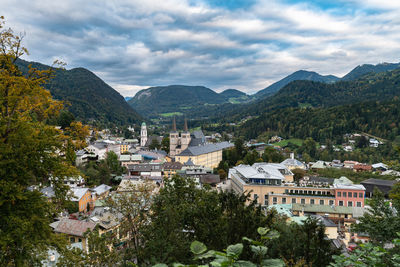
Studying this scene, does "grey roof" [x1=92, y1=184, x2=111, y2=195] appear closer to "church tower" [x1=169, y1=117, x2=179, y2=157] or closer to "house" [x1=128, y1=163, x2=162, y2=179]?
"house" [x1=128, y1=163, x2=162, y2=179]

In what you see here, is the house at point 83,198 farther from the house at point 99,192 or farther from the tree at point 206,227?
the tree at point 206,227

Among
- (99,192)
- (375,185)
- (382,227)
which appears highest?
(382,227)

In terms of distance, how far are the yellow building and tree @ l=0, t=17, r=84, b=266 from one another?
215ft

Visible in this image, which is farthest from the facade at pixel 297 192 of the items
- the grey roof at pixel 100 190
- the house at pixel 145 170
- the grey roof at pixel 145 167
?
the grey roof at pixel 145 167

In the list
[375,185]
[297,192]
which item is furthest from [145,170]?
[375,185]

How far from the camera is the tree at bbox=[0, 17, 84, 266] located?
8.85 m

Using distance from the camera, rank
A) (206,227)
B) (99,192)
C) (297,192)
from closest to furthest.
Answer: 1. (206,227)
2. (297,192)
3. (99,192)

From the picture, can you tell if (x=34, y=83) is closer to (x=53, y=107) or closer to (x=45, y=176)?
(x=53, y=107)

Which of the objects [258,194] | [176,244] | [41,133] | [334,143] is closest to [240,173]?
[258,194]

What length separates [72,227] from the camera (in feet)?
97.9

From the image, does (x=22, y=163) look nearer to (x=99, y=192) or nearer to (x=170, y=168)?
(x=99, y=192)

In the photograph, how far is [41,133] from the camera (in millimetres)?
10125

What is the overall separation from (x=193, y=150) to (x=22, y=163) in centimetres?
7054

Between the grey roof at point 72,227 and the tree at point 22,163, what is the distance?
68.0 feet
